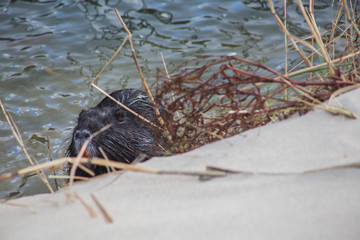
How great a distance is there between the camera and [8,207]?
2.36 m

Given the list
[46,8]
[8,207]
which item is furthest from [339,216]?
[46,8]

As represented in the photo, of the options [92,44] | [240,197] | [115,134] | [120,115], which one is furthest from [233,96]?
[92,44]

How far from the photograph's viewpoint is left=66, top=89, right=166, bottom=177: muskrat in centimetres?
373

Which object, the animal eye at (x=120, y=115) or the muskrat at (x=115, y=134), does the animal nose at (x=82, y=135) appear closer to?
the muskrat at (x=115, y=134)

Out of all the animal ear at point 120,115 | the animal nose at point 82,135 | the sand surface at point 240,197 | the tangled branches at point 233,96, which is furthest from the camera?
the animal ear at point 120,115

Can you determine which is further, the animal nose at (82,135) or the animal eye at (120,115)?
the animal eye at (120,115)

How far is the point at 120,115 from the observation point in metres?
4.11

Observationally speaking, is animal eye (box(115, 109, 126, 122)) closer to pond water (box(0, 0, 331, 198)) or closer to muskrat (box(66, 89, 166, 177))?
muskrat (box(66, 89, 166, 177))

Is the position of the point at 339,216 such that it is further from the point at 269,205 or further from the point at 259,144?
the point at 259,144

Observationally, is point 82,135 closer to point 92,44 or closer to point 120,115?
point 120,115

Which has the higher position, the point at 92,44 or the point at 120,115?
the point at 120,115

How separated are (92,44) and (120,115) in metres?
3.70

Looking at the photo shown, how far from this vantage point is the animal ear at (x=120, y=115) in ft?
13.4

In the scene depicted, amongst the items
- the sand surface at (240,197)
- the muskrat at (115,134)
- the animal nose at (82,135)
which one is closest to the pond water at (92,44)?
the muskrat at (115,134)
